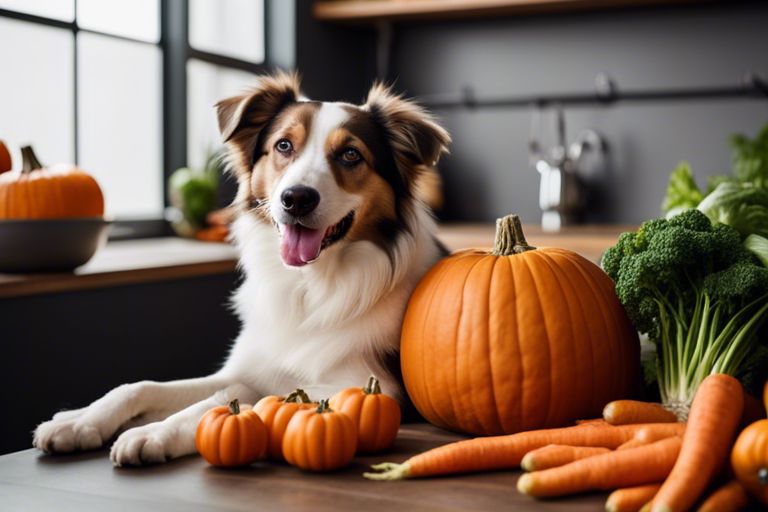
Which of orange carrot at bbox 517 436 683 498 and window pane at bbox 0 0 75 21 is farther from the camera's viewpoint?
window pane at bbox 0 0 75 21

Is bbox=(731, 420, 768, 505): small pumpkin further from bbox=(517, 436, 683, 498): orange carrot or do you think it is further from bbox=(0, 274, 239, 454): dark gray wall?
bbox=(0, 274, 239, 454): dark gray wall

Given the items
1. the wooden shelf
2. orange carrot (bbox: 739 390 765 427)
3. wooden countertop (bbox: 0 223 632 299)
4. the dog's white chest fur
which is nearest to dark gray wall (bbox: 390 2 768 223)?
the wooden shelf

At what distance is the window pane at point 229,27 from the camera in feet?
13.8

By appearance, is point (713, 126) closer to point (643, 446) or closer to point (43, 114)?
point (43, 114)

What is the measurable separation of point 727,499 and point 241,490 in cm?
61

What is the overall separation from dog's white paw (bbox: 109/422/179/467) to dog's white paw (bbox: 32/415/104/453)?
0.09 m

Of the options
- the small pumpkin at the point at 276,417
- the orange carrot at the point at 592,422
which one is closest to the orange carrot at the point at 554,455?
the orange carrot at the point at 592,422

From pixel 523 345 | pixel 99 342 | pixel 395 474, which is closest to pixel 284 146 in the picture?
pixel 523 345

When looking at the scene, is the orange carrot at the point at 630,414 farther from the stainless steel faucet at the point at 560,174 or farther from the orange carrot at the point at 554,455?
the stainless steel faucet at the point at 560,174

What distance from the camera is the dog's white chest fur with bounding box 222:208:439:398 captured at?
171 centimetres

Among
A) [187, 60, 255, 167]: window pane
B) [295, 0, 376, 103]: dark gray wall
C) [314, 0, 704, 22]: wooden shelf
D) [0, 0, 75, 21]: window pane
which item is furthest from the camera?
[295, 0, 376, 103]: dark gray wall

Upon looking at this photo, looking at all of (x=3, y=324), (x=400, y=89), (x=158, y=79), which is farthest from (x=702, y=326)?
(x=400, y=89)

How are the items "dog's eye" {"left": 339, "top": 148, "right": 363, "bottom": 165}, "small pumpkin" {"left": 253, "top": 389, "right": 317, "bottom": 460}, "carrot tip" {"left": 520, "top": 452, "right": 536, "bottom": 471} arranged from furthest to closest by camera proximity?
"dog's eye" {"left": 339, "top": 148, "right": 363, "bottom": 165}, "small pumpkin" {"left": 253, "top": 389, "right": 317, "bottom": 460}, "carrot tip" {"left": 520, "top": 452, "right": 536, "bottom": 471}

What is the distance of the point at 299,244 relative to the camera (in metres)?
1.73
